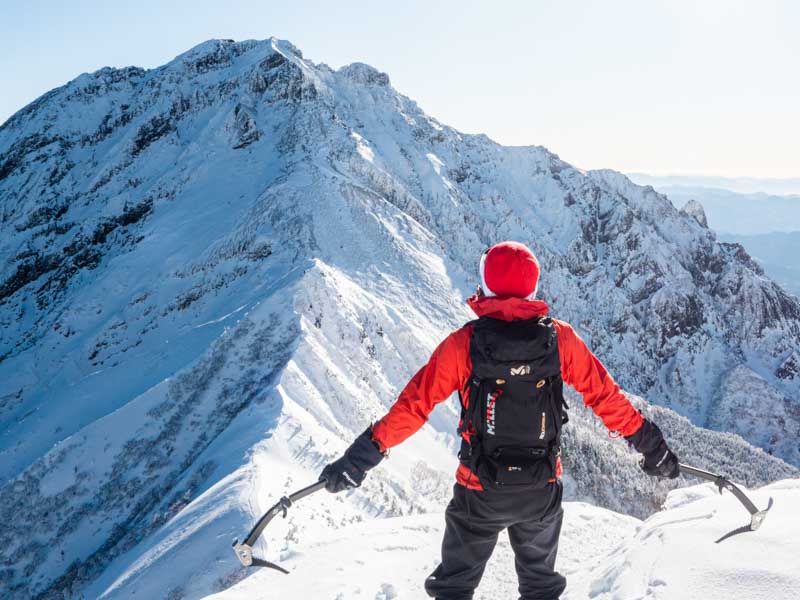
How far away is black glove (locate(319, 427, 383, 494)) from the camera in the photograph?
4.42 metres

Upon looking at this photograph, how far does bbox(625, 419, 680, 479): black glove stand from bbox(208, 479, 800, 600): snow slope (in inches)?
34.9

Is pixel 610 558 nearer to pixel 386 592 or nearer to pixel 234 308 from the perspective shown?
pixel 386 592

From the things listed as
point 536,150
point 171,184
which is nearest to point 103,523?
point 171,184

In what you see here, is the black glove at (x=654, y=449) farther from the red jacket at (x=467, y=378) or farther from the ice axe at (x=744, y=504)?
the ice axe at (x=744, y=504)

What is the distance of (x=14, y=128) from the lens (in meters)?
73.5

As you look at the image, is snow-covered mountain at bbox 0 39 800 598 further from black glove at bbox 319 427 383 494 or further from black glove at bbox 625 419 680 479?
black glove at bbox 625 419 680 479

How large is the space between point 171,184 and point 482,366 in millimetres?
53326

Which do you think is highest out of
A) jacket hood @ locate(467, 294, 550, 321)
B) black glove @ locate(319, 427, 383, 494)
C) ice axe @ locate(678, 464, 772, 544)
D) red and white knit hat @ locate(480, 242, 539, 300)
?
red and white knit hat @ locate(480, 242, 539, 300)

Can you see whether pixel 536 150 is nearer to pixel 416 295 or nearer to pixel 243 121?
pixel 243 121

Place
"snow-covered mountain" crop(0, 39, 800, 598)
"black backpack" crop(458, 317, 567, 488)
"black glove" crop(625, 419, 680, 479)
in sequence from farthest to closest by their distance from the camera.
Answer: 1. "snow-covered mountain" crop(0, 39, 800, 598)
2. "black glove" crop(625, 419, 680, 479)
3. "black backpack" crop(458, 317, 567, 488)

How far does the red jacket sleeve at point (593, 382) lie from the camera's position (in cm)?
430

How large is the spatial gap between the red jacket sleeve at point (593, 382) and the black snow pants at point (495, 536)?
0.80 metres

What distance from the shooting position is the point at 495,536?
435 cm

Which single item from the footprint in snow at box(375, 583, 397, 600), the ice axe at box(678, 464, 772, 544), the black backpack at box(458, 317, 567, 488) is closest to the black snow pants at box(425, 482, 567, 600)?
the black backpack at box(458, 317, 567, 488)
